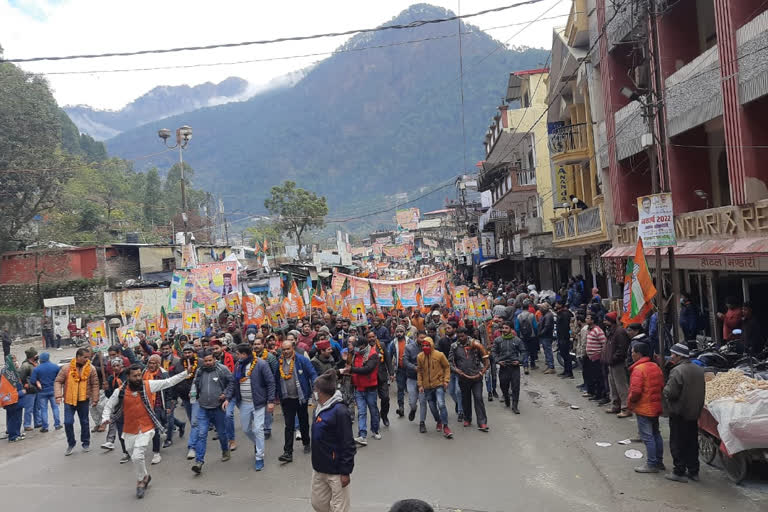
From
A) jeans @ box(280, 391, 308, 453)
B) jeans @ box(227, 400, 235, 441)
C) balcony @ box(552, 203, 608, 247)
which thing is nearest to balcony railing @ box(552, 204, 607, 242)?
balcony @ box(552, 203, 608, 247)

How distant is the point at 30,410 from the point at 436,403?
8776mm

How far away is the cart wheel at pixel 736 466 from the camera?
21.4 ft

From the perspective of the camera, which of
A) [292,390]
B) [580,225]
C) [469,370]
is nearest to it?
[292,390]

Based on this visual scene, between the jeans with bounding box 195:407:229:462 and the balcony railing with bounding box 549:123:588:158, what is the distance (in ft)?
53.0

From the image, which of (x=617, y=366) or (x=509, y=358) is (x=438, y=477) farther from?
(x=617, y=366)

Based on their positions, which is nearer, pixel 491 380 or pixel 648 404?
pixel 648 404

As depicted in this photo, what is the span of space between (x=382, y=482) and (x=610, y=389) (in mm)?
5209

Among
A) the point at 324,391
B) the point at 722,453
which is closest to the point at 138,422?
the point at 324,391

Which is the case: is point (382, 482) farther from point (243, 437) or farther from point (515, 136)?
point (515, 136)

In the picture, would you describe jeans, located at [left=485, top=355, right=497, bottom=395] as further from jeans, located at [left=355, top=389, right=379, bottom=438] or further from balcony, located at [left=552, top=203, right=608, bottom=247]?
balcony, located at [left=552, top=203, right=608, bottom=247]

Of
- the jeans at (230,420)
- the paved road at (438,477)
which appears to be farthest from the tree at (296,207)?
the jeans at (230,420)

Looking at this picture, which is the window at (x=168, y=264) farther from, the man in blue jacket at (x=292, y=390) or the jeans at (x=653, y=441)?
the jeans at (x=653, y=441)

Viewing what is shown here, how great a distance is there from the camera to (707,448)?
24.5 feet

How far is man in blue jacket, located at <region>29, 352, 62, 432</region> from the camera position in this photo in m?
11.6
